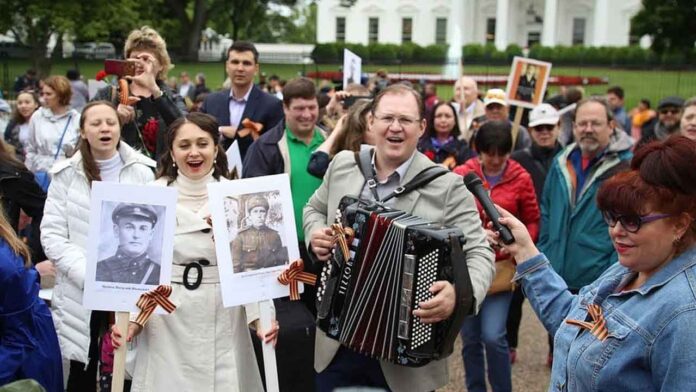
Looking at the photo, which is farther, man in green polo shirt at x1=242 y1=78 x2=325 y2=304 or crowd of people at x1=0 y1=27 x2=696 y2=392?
man in green polo shirt at x1=242 y1=78 x2=325 y2=304

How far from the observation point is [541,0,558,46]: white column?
81438mm

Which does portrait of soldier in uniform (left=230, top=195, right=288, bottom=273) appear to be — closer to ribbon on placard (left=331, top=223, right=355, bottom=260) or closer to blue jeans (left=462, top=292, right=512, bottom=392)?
ribbon on placard (left=331, top=223, right=355, bottom=260)

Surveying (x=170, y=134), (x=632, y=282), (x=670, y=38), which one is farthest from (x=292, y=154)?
(x=670, y=38)

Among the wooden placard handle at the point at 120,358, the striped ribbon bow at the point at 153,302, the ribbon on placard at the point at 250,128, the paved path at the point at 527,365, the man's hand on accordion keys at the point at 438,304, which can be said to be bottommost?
the paved path at the point at 527,365

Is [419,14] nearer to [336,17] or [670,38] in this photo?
[336,17]

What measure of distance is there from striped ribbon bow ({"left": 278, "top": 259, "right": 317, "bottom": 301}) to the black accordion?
239mm

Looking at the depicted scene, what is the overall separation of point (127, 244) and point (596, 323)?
7.98 ft

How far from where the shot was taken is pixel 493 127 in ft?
A: 19.7

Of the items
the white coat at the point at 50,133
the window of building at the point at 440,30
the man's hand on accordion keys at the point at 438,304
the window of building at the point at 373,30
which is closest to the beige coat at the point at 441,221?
the man's hand on accordion keys at the point at 438,304

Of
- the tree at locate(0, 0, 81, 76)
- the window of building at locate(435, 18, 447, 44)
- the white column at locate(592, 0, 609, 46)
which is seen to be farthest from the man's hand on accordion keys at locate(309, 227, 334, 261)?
the window of building at locate(435, 18, 447, 44)

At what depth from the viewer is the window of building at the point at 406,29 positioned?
304ft

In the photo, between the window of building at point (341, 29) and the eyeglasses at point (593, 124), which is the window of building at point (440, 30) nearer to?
the window of building at point (341, 29)

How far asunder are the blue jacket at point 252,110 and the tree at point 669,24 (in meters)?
37.1

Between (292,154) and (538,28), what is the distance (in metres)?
87.8
